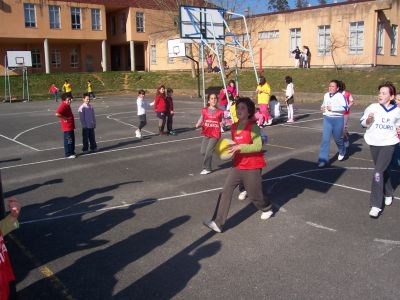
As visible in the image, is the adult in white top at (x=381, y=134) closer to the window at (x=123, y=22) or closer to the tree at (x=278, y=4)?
the window at (x=123, y=22)

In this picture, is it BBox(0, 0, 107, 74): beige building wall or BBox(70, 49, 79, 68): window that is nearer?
BBox(0, 0, 107, 74): beige building wall

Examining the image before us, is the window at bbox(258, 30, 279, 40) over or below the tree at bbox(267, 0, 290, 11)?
below

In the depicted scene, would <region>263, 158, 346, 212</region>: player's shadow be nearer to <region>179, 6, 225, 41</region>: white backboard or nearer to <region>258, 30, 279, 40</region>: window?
<region>179, 6, 225, 41</region>: white backboard

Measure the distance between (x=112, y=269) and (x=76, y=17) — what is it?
47.5m

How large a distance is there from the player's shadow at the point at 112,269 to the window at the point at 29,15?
1741 inches

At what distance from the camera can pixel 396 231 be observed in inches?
225

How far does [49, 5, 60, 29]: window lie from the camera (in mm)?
45594

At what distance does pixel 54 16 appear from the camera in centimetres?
4597

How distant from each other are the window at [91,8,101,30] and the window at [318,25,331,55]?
26962 millimetres

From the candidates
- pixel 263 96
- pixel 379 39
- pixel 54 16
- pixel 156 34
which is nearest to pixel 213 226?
pixel 263 96

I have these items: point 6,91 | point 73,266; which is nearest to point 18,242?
point 73,266

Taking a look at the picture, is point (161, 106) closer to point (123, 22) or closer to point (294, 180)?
point (294, 180)

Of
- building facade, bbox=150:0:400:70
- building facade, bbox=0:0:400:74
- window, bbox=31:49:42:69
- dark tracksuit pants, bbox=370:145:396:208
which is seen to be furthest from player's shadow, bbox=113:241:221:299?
window, bbox=31:49:42:69

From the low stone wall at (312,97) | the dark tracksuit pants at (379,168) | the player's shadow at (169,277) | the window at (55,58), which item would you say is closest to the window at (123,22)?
the window at (55,58)
